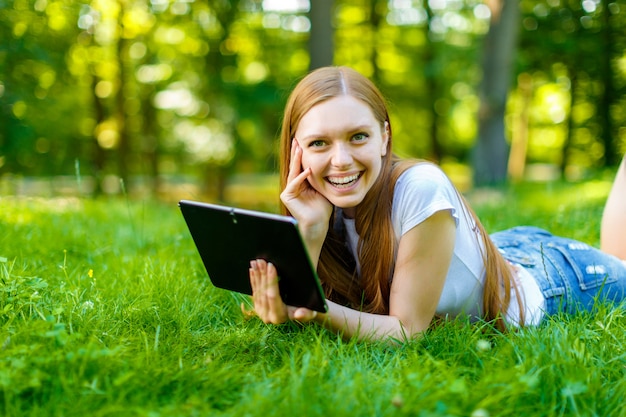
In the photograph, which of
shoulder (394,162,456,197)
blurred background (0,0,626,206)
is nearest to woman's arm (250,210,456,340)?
shoulder (394,162,456,197)

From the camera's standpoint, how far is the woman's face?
7.29 ft

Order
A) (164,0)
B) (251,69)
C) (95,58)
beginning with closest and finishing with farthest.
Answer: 1. (164,0)
2. (95,58)
3. (251,69)

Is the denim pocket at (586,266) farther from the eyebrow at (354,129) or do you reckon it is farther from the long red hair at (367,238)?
the eyebrow at (354,129)

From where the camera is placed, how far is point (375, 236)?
93.0 inches

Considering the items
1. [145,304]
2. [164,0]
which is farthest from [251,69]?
[145,304]

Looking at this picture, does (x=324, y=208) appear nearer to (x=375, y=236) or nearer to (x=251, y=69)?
(x=375, y=236)

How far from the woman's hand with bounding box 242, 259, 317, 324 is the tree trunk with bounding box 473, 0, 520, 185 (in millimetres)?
7498

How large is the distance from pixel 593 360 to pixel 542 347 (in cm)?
22

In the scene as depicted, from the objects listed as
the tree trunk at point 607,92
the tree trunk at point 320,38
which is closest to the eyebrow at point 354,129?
the tree trunk at point 320,38

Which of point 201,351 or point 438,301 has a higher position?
point 438,301

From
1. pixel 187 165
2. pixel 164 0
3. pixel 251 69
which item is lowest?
pixel 187 165

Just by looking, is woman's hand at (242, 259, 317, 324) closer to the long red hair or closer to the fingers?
the fingers

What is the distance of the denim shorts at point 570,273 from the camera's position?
2.62m

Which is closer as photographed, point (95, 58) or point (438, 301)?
point (438, 301)
